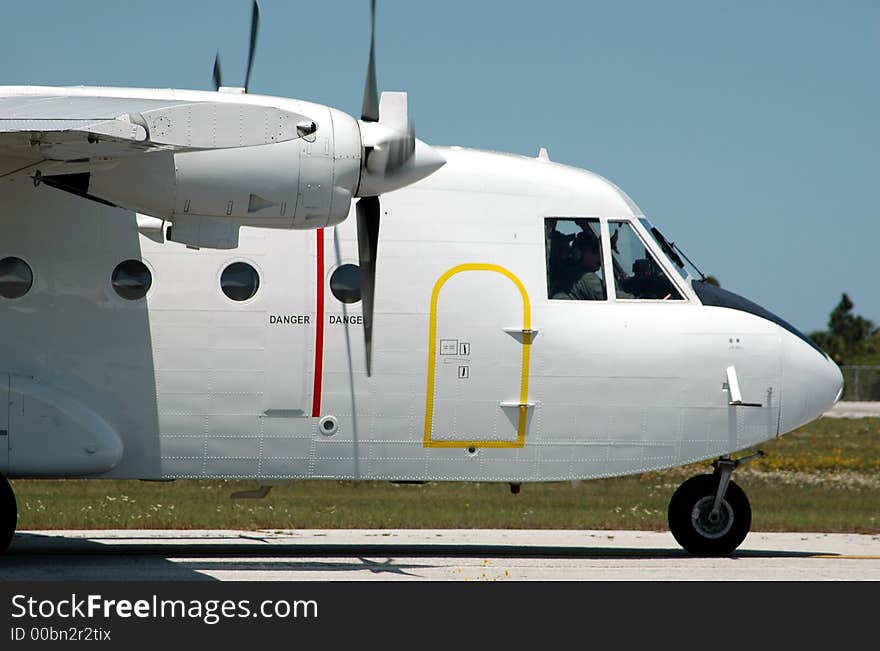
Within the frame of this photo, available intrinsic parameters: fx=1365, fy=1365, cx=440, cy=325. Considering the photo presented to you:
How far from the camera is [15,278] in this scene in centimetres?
1443

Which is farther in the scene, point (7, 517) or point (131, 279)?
point (7, 517)

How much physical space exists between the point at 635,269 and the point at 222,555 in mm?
5896

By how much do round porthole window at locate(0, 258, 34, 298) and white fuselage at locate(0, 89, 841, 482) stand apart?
9 centimetres

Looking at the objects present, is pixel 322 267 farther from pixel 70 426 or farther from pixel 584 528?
pixel 584 528

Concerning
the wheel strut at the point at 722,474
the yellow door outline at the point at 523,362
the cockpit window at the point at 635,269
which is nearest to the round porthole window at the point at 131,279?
the yellow door outline at the point at 523,362

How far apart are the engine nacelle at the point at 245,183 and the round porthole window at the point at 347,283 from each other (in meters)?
2.49

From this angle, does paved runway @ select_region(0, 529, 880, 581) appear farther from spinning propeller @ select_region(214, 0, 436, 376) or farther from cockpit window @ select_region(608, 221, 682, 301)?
spinning propeller @ select_region(214, 0, 436, 376)

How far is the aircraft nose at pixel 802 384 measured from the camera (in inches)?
625

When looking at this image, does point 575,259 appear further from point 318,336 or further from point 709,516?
point 709,516

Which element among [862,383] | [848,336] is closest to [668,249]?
[862,383]

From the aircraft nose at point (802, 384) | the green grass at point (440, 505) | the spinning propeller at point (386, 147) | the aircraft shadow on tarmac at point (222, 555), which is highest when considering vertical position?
the spinning propeller at point (386, 147)

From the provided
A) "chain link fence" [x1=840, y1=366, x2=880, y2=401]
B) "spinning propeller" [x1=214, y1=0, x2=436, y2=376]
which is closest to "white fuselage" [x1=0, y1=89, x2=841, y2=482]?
"spinning propeller" [x1=214, y1=0, x2=436, y2=376]

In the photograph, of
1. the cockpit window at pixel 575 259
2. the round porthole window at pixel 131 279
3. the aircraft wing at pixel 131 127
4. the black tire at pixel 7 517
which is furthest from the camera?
the cockpit window at pixel 575 259

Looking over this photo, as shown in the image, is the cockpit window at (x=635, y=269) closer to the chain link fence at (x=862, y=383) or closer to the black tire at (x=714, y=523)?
the black tire at (x=714, y=523)
